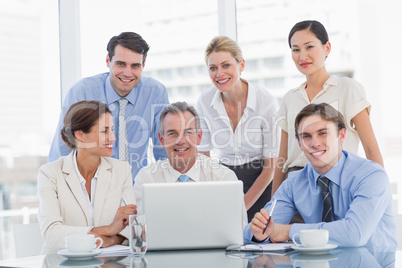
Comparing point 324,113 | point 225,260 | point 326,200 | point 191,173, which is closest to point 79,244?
point 225,260

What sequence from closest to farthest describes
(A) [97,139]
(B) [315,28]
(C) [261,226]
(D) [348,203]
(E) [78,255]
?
(E) [78,255], (C) [261,226], (D) [348,203], (A) [97,139], (B) [315,28]

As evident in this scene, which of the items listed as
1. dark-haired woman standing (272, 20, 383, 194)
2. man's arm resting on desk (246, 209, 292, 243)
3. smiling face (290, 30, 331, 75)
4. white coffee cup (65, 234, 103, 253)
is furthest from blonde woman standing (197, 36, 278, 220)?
white coffee cup (65, 234, 103, 253)

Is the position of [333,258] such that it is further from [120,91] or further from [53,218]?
[120,91]

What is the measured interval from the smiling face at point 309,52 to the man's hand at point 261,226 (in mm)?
1099

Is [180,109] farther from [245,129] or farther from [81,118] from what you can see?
[245,129]

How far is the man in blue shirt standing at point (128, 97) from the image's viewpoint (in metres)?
2.94

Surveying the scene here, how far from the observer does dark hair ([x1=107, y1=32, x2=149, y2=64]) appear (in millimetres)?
2920

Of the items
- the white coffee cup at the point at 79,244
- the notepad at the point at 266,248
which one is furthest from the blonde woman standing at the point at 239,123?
the white coffee cup at the point at 79,244

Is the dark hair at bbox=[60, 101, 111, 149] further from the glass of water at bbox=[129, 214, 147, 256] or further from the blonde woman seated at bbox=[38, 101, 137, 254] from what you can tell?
the glass of water at bbox=[129, 214, 147, 256]

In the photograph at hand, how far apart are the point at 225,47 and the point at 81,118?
998mm

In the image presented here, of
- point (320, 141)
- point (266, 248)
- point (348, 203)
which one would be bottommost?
point (266, 248)

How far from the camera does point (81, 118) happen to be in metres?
2.41

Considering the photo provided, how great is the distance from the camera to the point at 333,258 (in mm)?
1467

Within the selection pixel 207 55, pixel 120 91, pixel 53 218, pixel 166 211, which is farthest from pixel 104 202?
pixel 207 55
